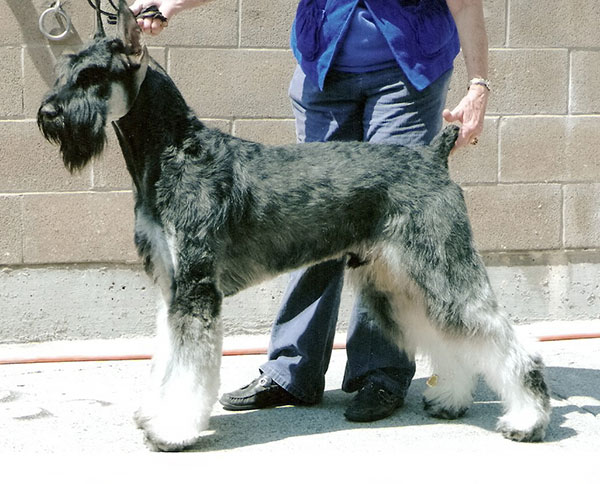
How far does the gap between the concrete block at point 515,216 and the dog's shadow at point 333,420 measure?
146 centimetres

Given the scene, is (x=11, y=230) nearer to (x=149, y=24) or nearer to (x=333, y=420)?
(x=149, y=24)

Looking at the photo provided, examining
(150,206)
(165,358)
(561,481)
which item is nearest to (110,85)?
(150,206)

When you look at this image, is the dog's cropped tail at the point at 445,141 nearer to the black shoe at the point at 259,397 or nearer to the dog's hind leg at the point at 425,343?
the dog's hind leg at the point at 425,343

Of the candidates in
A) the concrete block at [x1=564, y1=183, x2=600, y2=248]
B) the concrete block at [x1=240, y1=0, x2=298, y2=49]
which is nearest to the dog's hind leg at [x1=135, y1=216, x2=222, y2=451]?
the concrete block at [x1=240, y1=0, x2=298, y2=49]

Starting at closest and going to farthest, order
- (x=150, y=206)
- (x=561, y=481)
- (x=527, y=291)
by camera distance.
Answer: (x=561, y=481) < (x=150, y=206) < (x=527, y=291)

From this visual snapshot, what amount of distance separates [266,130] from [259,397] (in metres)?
1.98

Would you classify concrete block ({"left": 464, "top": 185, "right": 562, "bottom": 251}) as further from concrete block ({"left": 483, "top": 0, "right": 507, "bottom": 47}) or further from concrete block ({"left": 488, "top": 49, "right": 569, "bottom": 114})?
concrete block ({"left": 483, "top": 0, "right": 507, "bottom": 47})

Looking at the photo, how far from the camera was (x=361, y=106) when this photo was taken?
176 inches

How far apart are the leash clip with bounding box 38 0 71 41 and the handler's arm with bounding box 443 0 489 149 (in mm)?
2456

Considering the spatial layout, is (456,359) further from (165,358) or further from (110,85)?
(110,85)

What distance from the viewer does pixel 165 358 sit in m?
3.94

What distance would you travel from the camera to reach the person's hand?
13.5ft

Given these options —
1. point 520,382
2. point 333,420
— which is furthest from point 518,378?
point 333,420

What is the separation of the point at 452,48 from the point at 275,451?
213 centimetres
